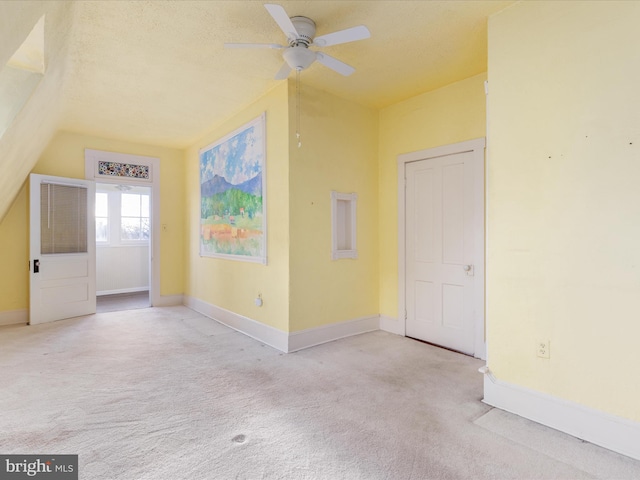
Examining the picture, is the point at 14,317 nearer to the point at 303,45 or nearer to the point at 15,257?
the point at 15,257

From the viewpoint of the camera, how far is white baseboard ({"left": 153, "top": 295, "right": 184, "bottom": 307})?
5914 mm

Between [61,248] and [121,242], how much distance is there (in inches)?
97.7

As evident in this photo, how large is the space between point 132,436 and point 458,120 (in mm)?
3941

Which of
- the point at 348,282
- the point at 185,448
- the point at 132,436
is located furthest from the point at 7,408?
the point at 348,282

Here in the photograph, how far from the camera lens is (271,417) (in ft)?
7.47

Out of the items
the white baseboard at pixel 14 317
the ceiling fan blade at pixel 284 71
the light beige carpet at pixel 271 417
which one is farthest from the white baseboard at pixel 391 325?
the white baseboard at pixel 14 317

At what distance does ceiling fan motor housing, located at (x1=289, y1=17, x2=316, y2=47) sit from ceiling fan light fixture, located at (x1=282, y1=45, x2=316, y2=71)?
0.13ft

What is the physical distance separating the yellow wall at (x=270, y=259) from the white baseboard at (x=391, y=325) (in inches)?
57.0

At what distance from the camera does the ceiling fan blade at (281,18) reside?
6.39 ft

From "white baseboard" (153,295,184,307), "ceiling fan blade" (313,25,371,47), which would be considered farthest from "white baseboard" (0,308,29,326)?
"ceiling fan blade" (313,25,371,47)

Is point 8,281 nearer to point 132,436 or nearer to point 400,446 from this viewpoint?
point 132,436

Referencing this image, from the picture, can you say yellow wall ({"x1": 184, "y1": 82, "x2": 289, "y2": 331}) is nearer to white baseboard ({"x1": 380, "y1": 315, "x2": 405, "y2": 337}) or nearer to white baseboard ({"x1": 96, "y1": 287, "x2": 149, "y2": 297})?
white baseboard ({"x1": 380, "y1": 315, "x2": 405, "y2": 337})

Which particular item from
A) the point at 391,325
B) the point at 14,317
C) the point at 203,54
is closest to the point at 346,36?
the point at 203,54

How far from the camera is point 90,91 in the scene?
148 inches
